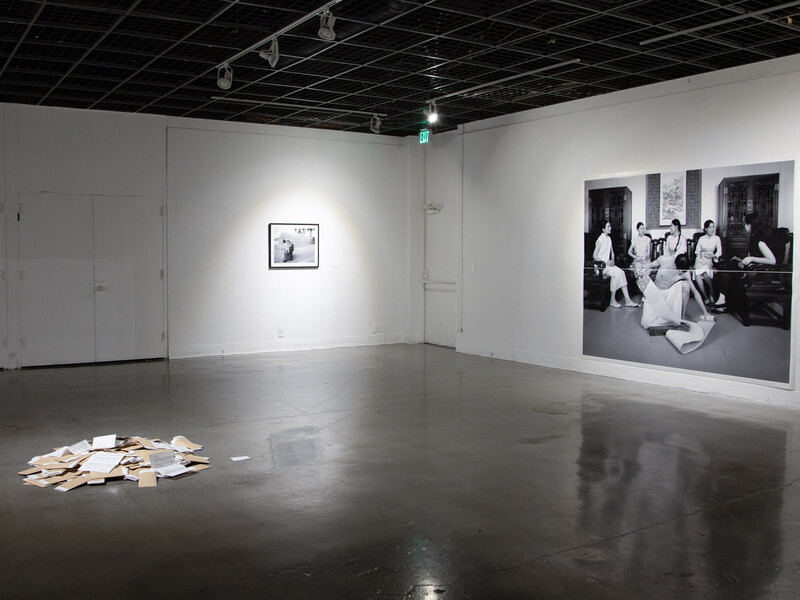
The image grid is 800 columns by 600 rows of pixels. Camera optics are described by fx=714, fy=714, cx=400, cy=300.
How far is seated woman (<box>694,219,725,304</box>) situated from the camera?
26.0 ft

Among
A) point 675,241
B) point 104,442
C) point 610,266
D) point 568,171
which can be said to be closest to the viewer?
point 104,442

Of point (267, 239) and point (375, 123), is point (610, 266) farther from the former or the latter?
point (267, 239)

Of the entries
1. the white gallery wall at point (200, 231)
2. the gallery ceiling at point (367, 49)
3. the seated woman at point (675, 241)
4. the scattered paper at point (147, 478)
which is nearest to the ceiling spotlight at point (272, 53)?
the gallery ceiling at point (367, 49)

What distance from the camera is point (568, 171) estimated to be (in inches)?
384

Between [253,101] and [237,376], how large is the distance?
3736mm

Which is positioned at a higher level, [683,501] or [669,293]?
[669,293]

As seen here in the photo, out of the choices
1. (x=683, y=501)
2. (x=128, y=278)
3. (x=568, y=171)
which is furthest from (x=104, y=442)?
(x=568, y=171)

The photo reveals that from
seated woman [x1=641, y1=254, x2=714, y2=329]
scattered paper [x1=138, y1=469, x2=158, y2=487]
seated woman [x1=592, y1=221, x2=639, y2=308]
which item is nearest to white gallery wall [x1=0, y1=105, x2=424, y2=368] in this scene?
seated woman [x1=592, y1=221, x2=639, y2=308]

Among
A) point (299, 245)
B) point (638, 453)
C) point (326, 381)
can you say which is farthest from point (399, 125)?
point (638, 453)

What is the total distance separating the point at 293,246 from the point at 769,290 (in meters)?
7.04

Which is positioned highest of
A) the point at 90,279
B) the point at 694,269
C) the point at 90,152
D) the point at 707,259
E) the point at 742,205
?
the point at 90,152

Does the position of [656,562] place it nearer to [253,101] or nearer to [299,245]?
[253,101]

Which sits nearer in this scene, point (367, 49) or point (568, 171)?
point (367, 49)

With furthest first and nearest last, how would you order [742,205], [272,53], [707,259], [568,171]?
[568,171]
[707,259]
[742,205]
[272,53]
